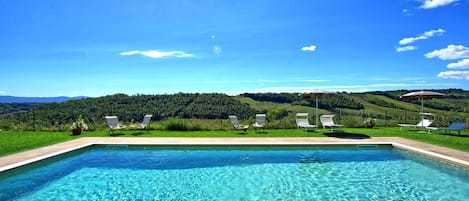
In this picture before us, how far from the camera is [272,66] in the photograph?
2030 centimetres

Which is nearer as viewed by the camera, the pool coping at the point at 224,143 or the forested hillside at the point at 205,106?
the pool coping at the point at 224,143

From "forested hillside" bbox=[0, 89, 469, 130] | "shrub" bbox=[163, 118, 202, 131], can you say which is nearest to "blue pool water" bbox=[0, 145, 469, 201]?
"shrub" bbox=[163, 118, 202, 131]

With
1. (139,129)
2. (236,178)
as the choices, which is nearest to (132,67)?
(139,129)

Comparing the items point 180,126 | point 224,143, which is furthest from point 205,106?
point 224,143

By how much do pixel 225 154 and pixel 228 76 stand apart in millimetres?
17766

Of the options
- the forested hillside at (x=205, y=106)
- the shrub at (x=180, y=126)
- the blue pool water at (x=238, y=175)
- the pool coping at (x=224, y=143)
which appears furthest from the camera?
the forested hillside at (x=205, y=106)

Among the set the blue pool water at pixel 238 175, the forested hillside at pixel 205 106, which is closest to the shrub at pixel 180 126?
the blue pool water at pixel 238 175

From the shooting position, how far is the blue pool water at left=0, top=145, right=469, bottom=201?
4.63 metres

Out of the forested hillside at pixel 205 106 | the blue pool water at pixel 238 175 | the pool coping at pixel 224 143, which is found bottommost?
the blue pool water at pixel 238 175

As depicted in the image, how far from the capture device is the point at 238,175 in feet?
19.1

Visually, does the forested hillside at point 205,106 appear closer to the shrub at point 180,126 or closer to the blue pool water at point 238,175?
the shrub at point 180,126

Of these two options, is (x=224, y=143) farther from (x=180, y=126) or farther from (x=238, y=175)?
(x=180, y=126)

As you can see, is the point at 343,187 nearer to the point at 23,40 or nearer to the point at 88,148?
the point at 88,148

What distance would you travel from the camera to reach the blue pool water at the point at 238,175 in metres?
→ 4.63
